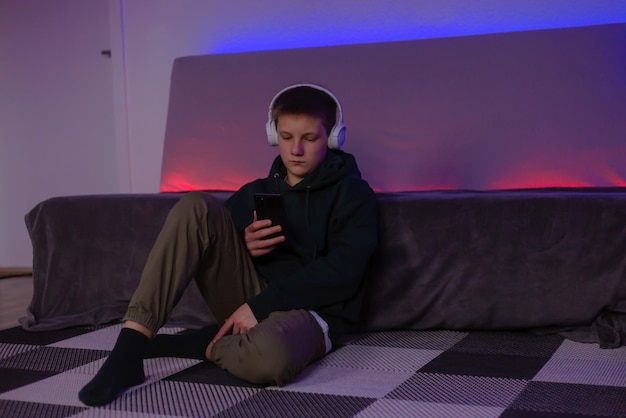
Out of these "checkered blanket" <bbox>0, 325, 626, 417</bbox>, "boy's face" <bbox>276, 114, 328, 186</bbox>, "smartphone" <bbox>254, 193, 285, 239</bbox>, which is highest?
"boy's face" <bbox>276, 114, 328, 186</bbox>

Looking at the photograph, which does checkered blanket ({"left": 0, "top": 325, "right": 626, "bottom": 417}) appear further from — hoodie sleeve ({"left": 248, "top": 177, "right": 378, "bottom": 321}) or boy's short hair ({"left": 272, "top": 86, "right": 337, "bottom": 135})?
boy's short hair ({"left": 272, "top": 86, "right": 337, "bottom": 135})

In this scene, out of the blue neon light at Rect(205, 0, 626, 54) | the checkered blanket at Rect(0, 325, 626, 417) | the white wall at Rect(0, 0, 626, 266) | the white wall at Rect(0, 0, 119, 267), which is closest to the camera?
the checkered blanket at Rect(0, 325, 626, 417)

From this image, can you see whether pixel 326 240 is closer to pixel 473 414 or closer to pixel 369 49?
pixel 473 414

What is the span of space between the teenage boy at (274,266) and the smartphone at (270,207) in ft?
0.06

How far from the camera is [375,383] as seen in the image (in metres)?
1.41

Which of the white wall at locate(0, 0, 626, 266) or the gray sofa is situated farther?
the white wall at locate(0, 0, 626, 266)

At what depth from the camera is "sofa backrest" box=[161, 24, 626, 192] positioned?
2.39m

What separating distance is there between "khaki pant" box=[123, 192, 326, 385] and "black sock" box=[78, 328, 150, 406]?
0.04 meters

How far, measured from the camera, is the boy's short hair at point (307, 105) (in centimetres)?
162

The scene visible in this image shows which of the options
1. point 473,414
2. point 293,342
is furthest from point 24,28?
point 473,414

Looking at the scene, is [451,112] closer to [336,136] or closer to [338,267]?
[336,136]

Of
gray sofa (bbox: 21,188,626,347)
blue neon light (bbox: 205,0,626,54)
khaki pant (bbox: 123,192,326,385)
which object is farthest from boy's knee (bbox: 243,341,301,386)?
blue neon light (bbox: 205,0,626,54)

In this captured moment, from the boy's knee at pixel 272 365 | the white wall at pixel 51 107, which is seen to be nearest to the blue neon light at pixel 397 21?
the white wall at pixel 51 107

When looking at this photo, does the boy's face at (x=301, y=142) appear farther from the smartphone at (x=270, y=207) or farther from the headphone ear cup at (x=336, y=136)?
the smartphone at (x=270, y=207)
